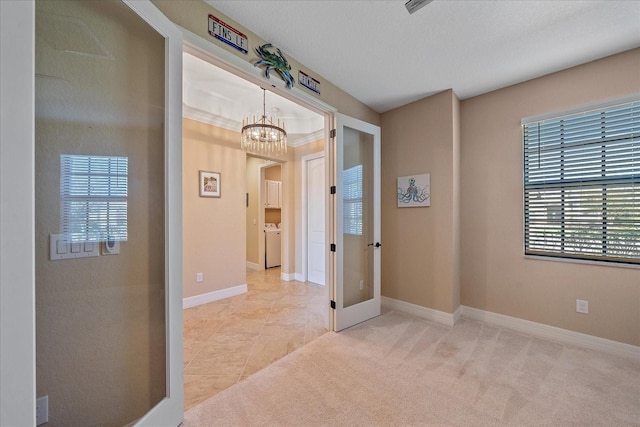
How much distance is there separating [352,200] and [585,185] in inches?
85.9

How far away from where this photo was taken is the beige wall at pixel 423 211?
9.31 ft

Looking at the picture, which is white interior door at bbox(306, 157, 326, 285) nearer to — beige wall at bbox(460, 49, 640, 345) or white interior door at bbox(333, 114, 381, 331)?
white interior door at bbox(333, 114, 381, 331)

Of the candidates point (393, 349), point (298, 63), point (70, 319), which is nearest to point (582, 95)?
point (298, 63)

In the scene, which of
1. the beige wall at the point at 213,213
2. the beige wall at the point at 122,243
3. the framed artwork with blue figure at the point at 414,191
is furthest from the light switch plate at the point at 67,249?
the framed artwork with blue figure at the point at 414,191

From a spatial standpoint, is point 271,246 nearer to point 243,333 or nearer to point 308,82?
point 243,333

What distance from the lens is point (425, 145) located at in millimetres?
3029

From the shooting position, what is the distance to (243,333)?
2.65m

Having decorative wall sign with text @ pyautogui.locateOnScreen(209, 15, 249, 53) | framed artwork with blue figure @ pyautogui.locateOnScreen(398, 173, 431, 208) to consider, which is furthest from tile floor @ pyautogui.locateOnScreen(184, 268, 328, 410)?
decorative wall sign with text @ pyautogui.locateOnScreen(209, 15, 249, 53)

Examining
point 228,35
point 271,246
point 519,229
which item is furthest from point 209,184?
point 519,229

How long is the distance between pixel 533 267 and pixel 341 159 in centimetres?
229

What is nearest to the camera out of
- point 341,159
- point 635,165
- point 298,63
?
point 635,165

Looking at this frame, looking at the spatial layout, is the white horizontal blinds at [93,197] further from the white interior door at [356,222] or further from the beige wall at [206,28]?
the white interior door at [356,222]

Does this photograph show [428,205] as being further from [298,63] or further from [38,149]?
[38,149]

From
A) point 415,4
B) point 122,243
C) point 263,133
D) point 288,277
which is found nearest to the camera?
point 122,243
